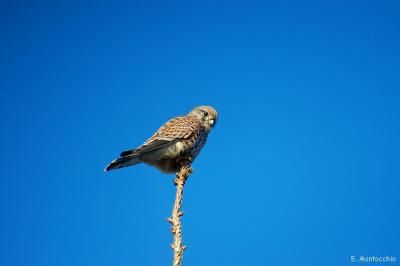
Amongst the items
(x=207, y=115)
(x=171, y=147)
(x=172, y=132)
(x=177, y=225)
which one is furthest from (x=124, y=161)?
(x=207, y=115)

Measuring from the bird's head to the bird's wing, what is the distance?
0.86ft

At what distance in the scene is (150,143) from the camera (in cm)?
505

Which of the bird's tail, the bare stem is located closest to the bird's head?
the bird's tail

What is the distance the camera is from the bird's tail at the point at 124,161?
459cm

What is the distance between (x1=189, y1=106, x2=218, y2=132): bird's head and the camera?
20.6 ft

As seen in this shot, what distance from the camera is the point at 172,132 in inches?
214

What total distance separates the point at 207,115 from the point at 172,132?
3.30 feet

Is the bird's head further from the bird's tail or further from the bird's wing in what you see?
the bird's tail

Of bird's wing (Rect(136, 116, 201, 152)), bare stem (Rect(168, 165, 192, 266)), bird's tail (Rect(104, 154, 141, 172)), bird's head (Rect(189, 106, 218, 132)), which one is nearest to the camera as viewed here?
bare stem (Rect(168, 165, 192, 266))

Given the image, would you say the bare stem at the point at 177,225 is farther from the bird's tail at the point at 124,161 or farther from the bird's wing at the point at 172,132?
the bird's wing at the point at 172,132

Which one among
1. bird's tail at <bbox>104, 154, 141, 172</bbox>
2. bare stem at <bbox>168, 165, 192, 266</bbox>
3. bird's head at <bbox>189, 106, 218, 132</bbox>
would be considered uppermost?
bird's head at <bbox>189, 106, 218, 132</bbox>

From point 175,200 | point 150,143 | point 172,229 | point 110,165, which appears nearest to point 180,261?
point 172,229

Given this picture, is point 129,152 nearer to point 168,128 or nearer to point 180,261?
point 168,128

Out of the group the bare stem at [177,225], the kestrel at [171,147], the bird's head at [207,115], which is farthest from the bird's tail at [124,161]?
the bird's head at [207,115]
